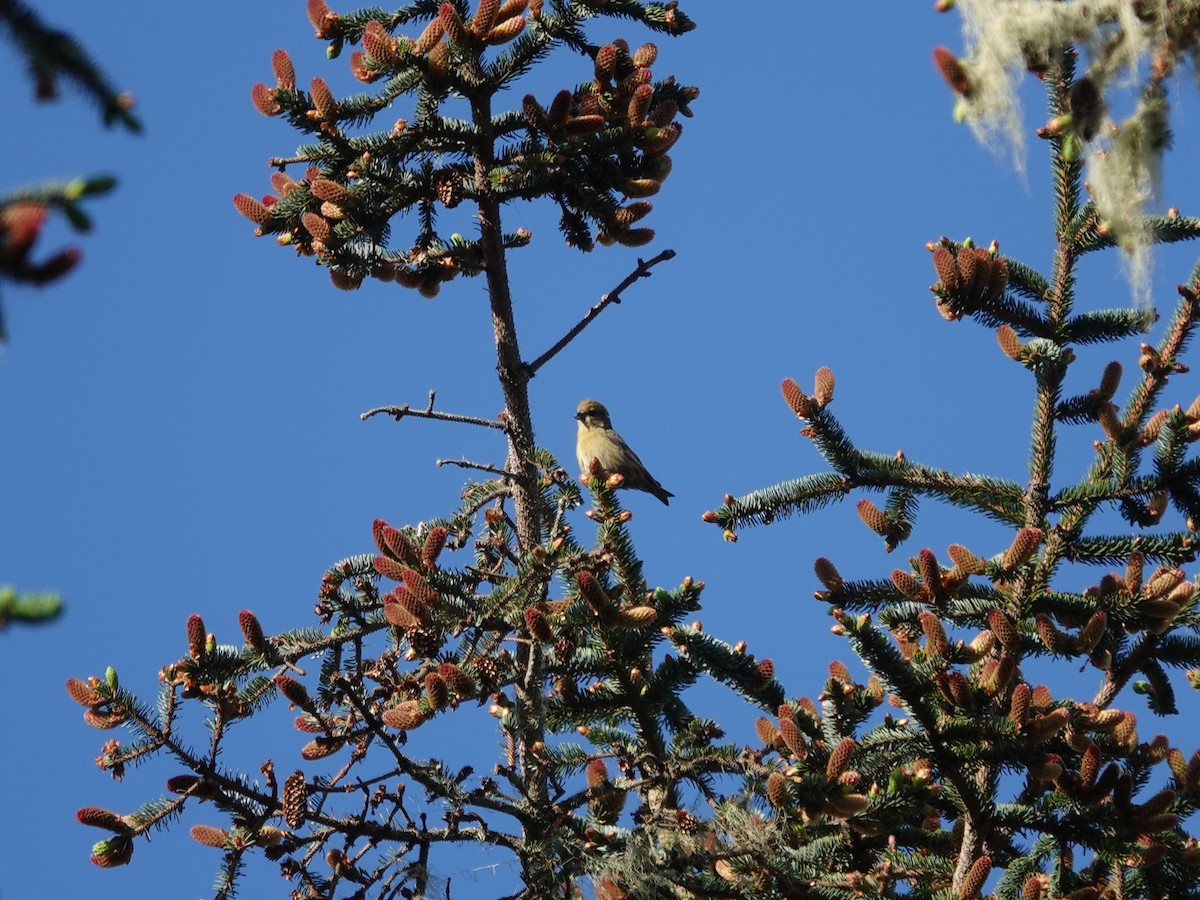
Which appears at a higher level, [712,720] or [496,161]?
[496,161]

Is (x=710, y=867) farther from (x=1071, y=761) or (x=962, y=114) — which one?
(x=962, y=114)

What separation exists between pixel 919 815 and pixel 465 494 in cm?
267

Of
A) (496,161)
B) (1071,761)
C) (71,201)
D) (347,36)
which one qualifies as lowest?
(71,201)

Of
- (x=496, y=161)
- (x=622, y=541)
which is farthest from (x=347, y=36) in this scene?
(x=622, y=541)

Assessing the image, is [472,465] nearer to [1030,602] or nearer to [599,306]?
[599,306]

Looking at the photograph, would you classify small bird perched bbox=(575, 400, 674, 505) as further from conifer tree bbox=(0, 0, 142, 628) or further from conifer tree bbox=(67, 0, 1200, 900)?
conifer tree bbox=(0, 0, 142, 628)

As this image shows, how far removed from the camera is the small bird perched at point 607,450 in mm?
10016

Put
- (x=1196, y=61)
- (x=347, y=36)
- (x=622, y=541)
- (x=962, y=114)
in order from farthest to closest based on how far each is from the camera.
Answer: (x=347, y=36) → (x=622, y=541) → (x=962, y=114) → (x=1196, y=61)

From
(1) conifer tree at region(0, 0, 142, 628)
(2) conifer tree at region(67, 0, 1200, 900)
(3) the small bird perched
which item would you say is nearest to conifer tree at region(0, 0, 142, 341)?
(1) conifer tree at region(0, 0, 142, 628)

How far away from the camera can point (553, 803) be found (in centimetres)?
526

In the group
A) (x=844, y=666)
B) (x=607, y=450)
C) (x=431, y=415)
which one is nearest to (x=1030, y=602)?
(x=844, y=666)

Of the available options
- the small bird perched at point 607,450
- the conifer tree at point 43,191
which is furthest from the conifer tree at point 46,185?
the small bird perched at point 607,450

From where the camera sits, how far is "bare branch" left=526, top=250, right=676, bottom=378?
20.7 feet

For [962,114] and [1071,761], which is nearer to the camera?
[962,114]
